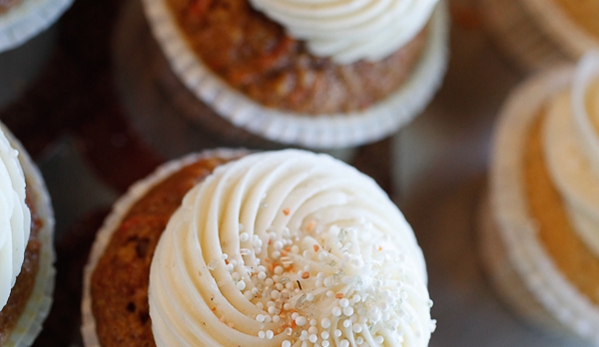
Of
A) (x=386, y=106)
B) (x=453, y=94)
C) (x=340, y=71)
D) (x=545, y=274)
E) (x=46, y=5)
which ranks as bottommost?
(x=545, y=274)

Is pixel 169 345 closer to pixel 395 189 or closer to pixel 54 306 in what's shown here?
pixel 54 306

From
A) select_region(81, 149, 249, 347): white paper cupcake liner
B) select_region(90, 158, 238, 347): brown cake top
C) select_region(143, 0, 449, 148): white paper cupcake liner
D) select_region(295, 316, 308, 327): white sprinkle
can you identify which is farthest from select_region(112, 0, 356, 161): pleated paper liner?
select_region(295, 316, 308, 327): white sprinkle

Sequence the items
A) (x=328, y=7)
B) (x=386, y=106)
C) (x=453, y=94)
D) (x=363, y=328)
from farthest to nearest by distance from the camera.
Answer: (x=453, y=94) < (x=386, y=106) < (x=328, y=7) < (x=363, y=328)

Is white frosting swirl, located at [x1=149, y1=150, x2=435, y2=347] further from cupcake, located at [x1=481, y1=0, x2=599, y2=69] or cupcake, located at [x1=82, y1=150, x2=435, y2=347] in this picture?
cupcake, located at [x1=481, y1=0, x2=599, y2=69]

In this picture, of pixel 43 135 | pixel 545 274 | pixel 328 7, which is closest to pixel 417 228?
pixel 545 274

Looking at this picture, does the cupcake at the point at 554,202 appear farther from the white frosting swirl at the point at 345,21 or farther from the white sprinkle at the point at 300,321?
the white sprinkle at the point at 300,321

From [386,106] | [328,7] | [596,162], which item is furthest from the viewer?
[386,106]

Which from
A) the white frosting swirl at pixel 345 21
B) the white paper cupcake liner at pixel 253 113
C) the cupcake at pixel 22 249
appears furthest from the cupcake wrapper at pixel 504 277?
the cupcake at pixel 22 249
